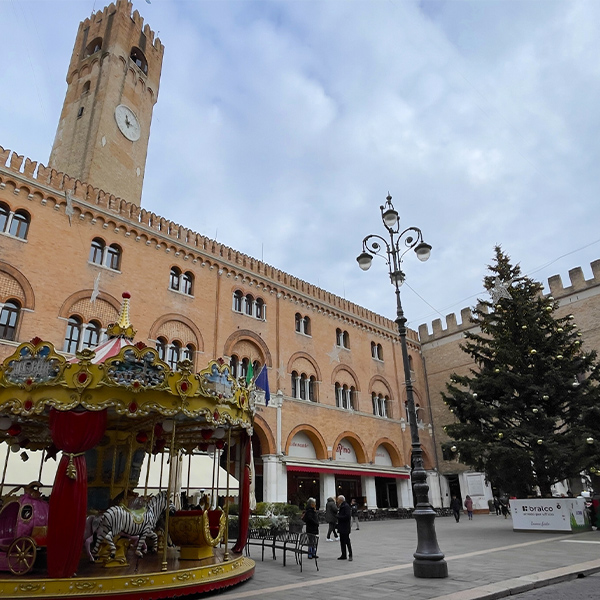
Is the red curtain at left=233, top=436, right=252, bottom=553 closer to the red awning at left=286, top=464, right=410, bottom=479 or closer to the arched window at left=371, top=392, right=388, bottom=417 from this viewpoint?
the red awning at left=286, top=464, right=410, bottom=479

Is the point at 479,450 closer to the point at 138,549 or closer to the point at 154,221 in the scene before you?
the point at 138,549

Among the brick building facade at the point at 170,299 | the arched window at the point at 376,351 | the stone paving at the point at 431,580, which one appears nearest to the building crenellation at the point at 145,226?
the brick building facade at the point at 170,299

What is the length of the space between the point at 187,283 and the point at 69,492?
14.1 metres

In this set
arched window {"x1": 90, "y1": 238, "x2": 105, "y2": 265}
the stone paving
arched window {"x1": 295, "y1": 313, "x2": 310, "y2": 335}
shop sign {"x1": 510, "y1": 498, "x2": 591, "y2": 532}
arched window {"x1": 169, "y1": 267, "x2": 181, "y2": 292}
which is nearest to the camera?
the stone paving

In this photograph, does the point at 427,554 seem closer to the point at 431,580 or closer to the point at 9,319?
the point at 431,580

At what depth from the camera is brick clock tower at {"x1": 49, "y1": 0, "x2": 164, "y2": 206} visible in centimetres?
2158

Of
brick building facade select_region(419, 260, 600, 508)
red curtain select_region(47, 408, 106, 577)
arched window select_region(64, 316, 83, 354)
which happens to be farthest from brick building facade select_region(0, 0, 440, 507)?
red curtain select_region(47, 408, 106, 577)

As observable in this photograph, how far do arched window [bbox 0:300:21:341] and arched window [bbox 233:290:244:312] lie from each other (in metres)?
8.69

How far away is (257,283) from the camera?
72.9 feet

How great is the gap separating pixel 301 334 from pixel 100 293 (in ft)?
34.1

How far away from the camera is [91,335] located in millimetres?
15719

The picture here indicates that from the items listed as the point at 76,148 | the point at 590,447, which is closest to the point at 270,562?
the point at 590,447

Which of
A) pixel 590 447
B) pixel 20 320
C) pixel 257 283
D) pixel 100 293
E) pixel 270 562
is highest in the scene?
pixel 257 283

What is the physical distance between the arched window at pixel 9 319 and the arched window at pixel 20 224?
7.72ft
